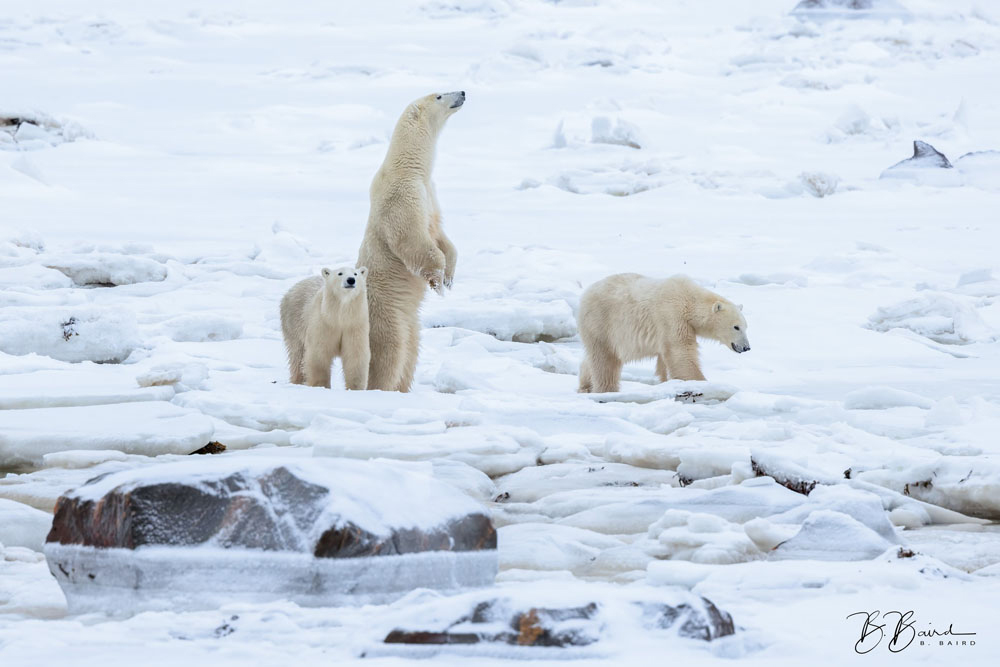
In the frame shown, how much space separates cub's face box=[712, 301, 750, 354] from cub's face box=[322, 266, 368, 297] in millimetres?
2245

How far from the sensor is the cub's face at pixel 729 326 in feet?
21.8

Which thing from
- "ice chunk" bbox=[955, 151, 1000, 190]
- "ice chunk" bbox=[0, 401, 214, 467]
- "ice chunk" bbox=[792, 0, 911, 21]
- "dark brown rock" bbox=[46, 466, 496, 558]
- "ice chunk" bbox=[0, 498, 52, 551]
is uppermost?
"ice chunk" bbox=[792, 0, 911, 21]

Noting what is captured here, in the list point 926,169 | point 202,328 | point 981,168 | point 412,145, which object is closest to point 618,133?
point 926,169

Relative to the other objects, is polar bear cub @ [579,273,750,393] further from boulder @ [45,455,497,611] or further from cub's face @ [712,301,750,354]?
boulder @ [45,455,497,611]

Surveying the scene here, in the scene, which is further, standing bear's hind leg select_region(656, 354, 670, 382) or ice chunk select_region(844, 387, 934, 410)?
standing bear's hind leg select_region(656, 354, 670, 382)

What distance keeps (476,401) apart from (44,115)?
13753 mm

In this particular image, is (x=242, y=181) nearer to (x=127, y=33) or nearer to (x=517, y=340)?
(x=517, y=340)

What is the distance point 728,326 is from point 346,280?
2.43 meters

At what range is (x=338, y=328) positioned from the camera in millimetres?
5508

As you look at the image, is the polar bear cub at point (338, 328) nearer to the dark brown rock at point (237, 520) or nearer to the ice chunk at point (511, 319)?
the ice chunk at point (511, 319)

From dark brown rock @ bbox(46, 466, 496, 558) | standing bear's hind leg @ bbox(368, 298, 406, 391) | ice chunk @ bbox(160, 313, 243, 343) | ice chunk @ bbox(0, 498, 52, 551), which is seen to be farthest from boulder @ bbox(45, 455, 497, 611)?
ice chunk @ bbox(160, 313, 243, 343)

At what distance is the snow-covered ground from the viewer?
2.58m

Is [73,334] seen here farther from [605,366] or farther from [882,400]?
[882,400]

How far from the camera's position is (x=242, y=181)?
48.8 ft
